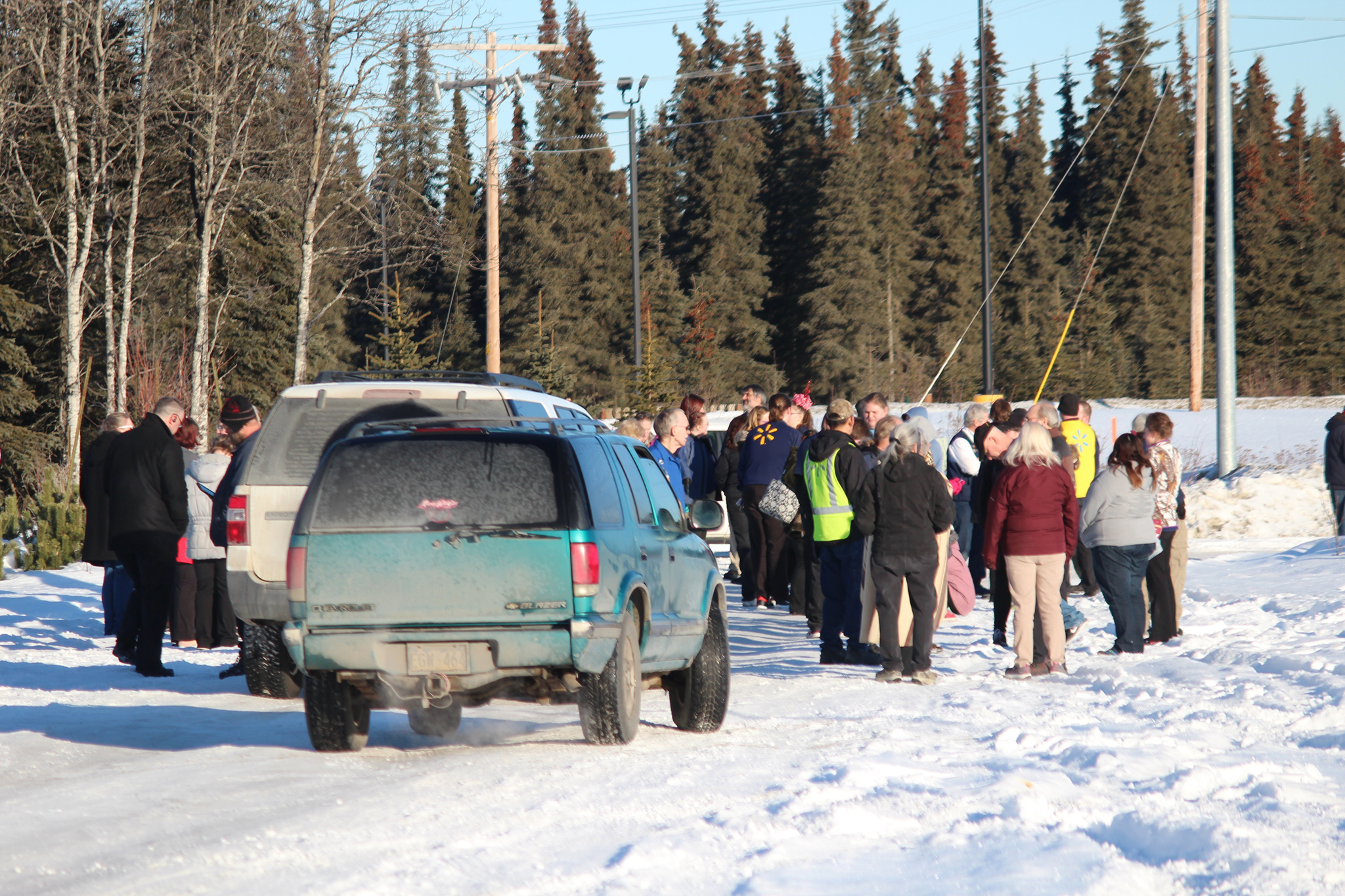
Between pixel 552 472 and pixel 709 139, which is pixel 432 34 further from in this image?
pixel 709 139

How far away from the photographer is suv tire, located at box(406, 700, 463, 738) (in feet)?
27.9

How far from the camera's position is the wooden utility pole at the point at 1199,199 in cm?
3478

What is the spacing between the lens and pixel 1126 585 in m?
11.7

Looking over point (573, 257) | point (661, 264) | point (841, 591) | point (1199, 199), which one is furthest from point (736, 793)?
point (661, 264)

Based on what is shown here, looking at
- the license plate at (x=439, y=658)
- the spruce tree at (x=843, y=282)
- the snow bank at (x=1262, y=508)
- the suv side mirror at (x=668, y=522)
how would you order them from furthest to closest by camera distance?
the spruce tree at (x=843, y=282), the snow bank at (x=1262, y=508), the suv side mirror at (x=668, y=522), the license plate at (x=439, y=658)

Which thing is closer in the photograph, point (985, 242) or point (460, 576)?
point (460, 576)

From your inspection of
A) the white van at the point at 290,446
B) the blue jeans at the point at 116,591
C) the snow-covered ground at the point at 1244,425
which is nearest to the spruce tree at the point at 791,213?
the snow-covered ground at the point at 1244,425

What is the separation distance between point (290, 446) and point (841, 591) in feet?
15.1

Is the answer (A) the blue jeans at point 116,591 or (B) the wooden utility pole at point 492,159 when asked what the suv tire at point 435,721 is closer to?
(A) the blue jeans at point 116,591

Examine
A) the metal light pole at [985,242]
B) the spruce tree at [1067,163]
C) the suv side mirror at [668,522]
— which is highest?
the spruce tree at [1067,163]

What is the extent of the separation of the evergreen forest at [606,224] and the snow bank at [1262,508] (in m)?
15.5

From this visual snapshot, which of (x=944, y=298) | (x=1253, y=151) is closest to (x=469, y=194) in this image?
(x=944, y=298)

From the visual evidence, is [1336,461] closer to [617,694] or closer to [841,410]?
[841,410]

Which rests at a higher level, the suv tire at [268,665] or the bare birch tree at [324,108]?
the bare birch tree at [324,108]
